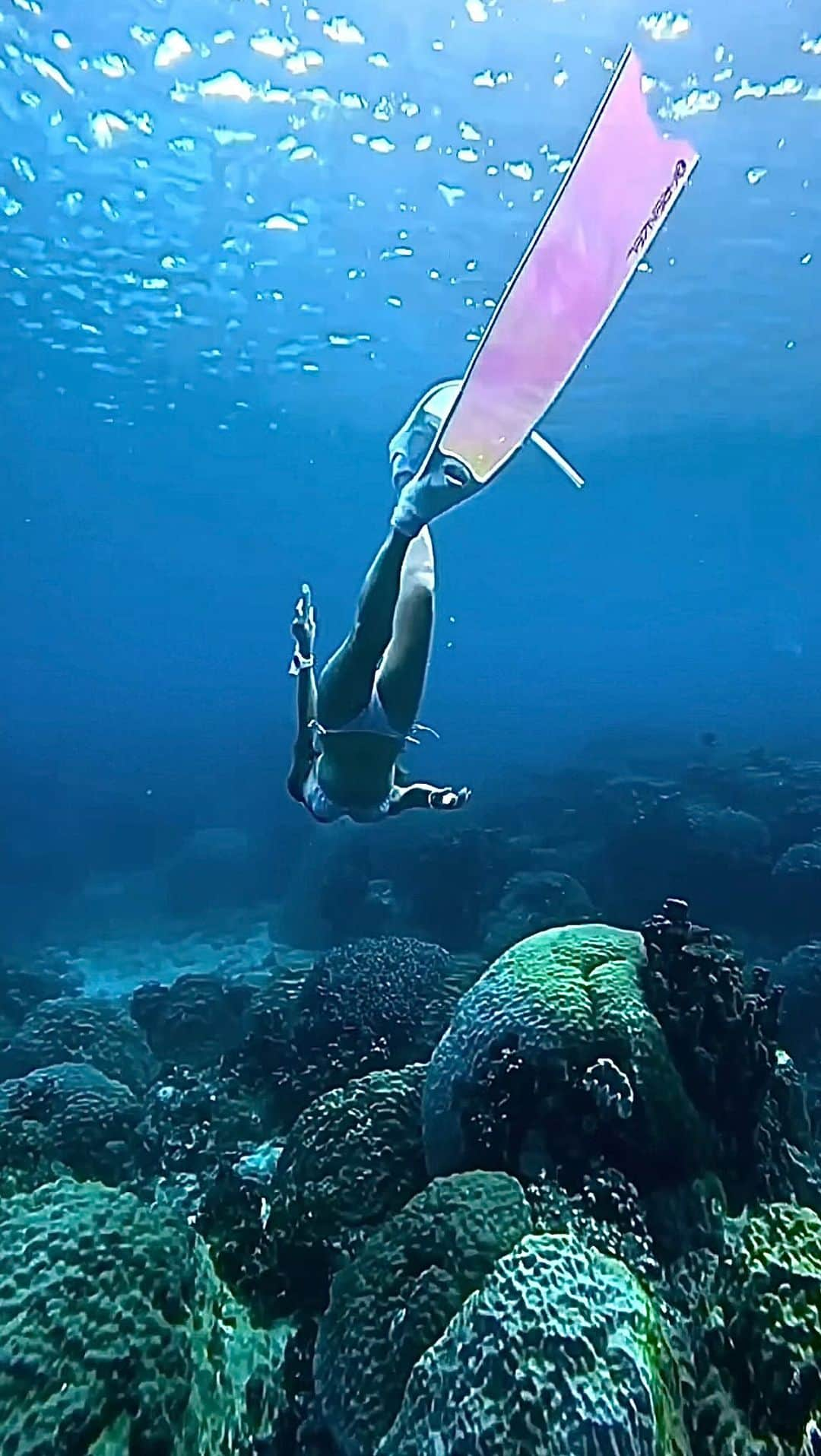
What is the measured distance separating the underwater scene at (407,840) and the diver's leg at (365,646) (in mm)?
36

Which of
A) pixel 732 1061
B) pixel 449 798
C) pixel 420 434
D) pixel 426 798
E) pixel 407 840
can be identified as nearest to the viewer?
pixel 420 434

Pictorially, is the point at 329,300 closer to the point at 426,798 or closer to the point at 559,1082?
the point at 426,798

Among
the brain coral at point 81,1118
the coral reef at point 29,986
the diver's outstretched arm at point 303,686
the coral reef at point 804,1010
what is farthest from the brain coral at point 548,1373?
the coral reef at point 29,986

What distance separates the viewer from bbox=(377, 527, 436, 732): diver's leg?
5.28 m

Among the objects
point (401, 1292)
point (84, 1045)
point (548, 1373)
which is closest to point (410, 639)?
point (401, 1292)

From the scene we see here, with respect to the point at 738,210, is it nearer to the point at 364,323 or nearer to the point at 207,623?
the point at 364,323

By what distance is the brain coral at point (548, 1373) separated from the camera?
9.94 feet

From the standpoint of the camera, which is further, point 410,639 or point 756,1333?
point 410,639

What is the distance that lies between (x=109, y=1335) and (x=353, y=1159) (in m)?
1.82

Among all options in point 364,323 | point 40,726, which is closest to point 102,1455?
point 364,323

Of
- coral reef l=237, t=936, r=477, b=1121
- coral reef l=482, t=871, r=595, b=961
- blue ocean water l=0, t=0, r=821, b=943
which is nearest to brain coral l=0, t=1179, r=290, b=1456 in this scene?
coral reef l=237, t=936, r=477, b=1121

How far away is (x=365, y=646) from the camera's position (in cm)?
501

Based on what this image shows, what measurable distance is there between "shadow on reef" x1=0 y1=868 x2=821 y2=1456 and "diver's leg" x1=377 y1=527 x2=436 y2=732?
1.62 metres

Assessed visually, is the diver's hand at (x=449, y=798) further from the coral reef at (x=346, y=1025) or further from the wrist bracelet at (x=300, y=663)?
the coral reef at (x=346, y=1025)
